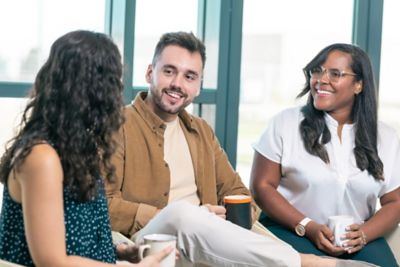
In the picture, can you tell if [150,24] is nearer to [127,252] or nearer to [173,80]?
[173,80]

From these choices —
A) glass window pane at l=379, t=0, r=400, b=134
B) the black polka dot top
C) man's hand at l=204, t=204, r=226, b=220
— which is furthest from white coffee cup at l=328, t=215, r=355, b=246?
glass window pane at l=379, t=0, r=400, b=134

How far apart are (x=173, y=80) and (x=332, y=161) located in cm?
69

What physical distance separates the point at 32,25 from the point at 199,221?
112 cm

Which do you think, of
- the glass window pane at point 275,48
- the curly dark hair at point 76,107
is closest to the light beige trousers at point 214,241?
the curly dark hair at point 76,107

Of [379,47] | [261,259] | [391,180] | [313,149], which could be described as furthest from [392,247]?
[379,47]

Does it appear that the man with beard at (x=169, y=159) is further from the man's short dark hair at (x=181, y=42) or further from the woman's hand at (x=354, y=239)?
the woman's hand at (x=354, y=239)

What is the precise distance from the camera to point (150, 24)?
2740mm

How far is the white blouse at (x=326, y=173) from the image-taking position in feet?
7.92

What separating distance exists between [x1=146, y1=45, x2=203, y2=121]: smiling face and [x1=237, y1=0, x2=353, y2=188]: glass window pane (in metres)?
0.83

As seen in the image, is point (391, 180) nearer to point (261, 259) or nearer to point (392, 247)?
point (392, 247)

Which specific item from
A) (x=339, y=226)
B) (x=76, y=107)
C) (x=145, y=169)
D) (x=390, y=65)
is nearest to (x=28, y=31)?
(x=145, y=169)

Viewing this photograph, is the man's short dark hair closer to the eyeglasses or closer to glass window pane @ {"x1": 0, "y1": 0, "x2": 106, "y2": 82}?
glass window pane @ {"x1": 0, "y1": 0, "x2": 106, "y2": 82}

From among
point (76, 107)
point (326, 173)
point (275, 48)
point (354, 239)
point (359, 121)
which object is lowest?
point (354, 239)

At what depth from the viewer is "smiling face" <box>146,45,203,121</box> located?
2.22m
